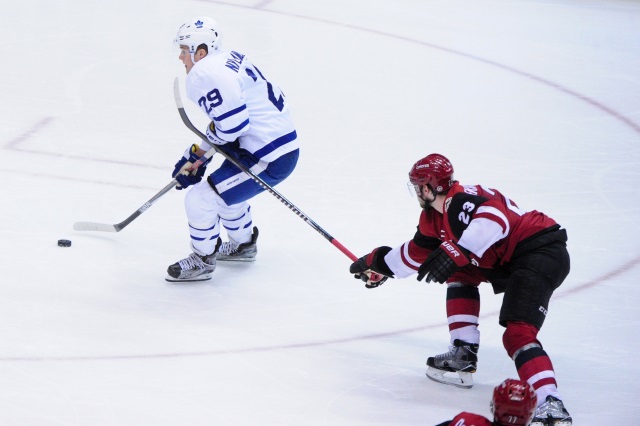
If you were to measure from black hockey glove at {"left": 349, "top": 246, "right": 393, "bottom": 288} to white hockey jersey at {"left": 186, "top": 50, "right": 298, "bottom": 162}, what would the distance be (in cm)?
74

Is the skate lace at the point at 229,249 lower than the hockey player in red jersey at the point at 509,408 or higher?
higher

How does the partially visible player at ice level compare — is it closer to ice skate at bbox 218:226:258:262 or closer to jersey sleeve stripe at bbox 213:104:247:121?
jersey sleeve stripe at bbox 213:104:247:121

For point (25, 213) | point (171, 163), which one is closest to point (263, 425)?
point (25, 213)

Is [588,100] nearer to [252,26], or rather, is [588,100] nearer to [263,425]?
[252,26]

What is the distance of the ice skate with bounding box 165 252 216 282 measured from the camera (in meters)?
4.54

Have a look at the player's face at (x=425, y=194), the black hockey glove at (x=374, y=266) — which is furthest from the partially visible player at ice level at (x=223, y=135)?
the player's face at (x=425, y=194)

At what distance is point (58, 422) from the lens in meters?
3.40

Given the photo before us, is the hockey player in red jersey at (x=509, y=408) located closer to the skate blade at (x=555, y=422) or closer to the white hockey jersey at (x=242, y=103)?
the skate blade at (x=555, y=422)

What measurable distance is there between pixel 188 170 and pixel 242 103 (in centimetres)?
41

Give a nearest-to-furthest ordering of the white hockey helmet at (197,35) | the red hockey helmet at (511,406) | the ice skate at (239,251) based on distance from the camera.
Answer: the red hockey helmet at (511,406) < the white hockey helmet at (197,35) < the ice skate at (239,251)

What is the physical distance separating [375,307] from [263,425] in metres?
1.08

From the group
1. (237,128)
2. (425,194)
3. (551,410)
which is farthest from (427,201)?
(237,128)

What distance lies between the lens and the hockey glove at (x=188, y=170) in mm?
4590

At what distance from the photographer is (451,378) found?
3.84 meters
